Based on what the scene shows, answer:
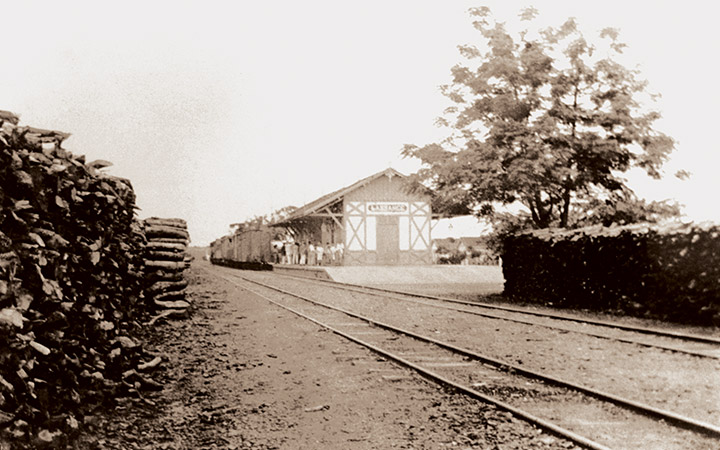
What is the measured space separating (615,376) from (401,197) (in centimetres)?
2918

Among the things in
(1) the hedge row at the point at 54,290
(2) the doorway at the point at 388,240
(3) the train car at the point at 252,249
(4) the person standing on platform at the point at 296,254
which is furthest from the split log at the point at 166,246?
(4) the person standing on platform at the point at 296,254

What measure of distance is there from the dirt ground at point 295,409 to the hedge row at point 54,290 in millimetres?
440

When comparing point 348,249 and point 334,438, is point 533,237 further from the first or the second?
point 348,249

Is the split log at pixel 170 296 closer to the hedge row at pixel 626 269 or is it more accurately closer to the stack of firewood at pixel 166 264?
the stack of firewood at pixel 166 264

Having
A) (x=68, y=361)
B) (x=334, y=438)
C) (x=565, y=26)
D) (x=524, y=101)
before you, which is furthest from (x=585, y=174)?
(x=68, y=361)

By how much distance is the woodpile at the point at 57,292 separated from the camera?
11.8 feet

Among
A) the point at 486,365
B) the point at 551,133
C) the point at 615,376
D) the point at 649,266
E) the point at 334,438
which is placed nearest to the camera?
the point at 334,438

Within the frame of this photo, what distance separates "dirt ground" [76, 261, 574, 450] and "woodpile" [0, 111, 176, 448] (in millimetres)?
387

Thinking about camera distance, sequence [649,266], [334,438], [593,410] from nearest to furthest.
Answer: [334,438]
[593,410]
[649,266]

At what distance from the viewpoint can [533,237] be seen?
18.5m

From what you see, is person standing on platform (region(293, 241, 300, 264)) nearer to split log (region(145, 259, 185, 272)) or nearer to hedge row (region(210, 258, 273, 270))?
hedge row (region(210, 258, 273, 270))

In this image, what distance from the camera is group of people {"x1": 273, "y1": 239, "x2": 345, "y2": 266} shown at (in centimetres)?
3625

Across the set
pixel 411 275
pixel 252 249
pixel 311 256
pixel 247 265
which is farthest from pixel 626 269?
pixel 247 265

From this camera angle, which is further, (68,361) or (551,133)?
(551,133)
